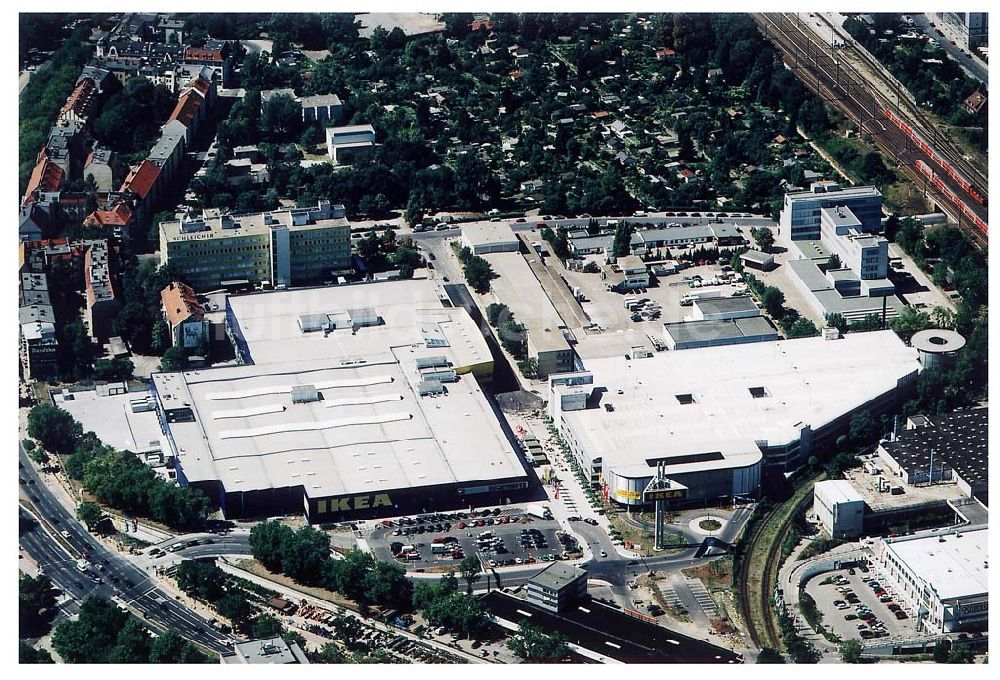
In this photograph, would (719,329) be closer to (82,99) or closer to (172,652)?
(172,652)

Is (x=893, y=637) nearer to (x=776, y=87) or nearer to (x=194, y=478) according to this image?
(x=194, y=478)

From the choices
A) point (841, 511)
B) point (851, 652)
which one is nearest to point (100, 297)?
point (841, 511)

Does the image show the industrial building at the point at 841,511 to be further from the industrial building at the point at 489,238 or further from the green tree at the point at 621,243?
the industrial building at the point at 489,238

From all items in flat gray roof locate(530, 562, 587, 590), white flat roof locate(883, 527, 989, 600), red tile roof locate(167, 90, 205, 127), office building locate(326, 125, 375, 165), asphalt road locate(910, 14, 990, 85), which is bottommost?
office building locate(326, 125, 375, 165)

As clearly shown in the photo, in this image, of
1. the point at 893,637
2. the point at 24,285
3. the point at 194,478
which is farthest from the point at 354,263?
the point at 893,637

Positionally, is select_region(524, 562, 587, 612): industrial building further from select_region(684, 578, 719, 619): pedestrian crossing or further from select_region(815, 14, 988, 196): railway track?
select_region(815, 14, 988, 196): railway track

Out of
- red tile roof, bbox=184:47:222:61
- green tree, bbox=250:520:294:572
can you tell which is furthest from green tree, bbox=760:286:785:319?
red tile roof, bbox=184:47:222:61
